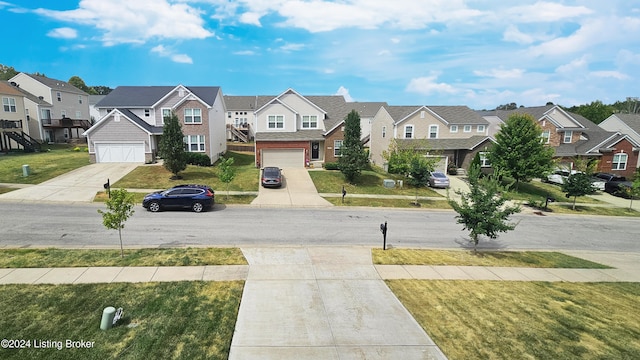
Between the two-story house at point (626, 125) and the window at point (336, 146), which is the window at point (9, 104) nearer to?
the window at point (336, 146)

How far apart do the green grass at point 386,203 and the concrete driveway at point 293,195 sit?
116 cm

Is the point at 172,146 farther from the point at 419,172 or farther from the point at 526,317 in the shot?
the point at 526,317

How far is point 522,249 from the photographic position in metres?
17.5

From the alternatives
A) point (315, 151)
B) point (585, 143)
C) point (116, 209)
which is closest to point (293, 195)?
point (315, 151)

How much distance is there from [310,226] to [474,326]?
36.3ft

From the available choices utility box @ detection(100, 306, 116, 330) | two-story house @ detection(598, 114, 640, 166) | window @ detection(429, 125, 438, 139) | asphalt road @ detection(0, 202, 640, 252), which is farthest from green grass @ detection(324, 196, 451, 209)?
two-story house @ detection(598, 114, 640, 166)

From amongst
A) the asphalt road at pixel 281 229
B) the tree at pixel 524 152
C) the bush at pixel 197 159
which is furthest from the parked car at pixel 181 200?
the tree at pixel 524 152

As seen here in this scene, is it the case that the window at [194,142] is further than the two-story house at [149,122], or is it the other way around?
the window at [194,142]

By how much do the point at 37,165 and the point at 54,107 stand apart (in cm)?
2436

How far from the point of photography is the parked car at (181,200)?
66.7ft

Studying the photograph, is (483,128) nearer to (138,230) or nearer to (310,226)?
(310,226)

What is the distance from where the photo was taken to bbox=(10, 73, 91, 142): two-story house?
47812 mm

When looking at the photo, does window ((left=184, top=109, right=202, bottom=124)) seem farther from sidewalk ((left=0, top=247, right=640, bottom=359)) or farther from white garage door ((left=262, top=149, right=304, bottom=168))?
sidewalk ((left=0, top=247, right=640, bottom=359))

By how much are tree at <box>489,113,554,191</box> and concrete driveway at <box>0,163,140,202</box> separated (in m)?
35.2
